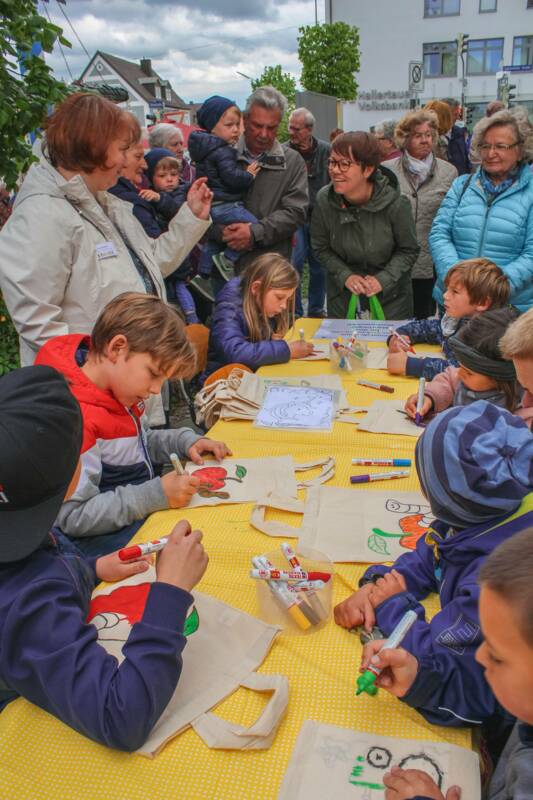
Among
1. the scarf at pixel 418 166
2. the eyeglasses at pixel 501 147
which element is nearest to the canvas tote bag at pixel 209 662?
the eyeglasses at pixel 501 147

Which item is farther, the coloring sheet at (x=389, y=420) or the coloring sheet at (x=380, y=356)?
the coloring sheet at (x=380, y=356)

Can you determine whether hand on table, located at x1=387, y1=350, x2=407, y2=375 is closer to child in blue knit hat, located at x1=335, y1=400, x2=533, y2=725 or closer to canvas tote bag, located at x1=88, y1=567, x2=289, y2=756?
child in blue knit hat, located at x1=335, y1=400, x2=533, y2=725

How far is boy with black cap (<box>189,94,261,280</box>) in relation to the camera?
3582 mm

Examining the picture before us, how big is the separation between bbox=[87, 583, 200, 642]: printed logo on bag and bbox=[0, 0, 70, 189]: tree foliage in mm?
1996

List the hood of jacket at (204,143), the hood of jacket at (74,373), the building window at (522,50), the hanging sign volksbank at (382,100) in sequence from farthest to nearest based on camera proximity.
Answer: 1. the building window at (522,50)
2. the hanging sign volksbank at (382,100)
3. the hood of jacket at (204,143)
4. the hood of jacket at (74,373)

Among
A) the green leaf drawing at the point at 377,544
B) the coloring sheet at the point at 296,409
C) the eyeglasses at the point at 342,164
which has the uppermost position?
the eyeglasses at the point at 342,164

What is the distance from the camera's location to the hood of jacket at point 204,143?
3.62 meters

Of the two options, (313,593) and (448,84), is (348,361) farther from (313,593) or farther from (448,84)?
(448,84)

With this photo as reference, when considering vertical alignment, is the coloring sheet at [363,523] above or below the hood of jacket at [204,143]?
below

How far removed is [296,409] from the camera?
7.28ft

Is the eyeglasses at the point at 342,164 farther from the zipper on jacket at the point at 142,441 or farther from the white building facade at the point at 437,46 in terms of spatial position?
the white building facade at the point at 437,46

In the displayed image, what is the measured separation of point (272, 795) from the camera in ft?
2.79

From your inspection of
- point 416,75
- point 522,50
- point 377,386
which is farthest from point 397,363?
point 522,50

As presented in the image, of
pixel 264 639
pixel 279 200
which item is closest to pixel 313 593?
pixel 264 639
